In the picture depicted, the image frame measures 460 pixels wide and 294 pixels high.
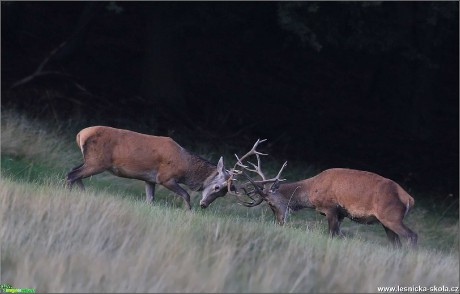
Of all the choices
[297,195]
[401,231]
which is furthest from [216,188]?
[401,231]

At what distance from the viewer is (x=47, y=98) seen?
21875 mm

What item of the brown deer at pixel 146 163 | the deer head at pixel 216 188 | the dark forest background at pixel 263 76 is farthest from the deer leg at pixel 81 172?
the dark forest background at pixel 263 76

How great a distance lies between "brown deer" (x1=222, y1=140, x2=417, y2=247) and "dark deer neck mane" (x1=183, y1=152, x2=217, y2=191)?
67cm

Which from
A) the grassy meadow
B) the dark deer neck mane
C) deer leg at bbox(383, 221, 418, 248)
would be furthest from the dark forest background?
the grassy meadow

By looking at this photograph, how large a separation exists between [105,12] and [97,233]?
17897 millimetres

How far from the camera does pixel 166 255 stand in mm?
8109

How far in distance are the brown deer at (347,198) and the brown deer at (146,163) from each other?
2.25 feet

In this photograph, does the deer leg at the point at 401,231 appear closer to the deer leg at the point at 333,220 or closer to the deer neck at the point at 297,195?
the deer leg at the point at 333,220

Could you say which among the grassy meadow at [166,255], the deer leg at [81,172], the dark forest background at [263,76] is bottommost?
the dark forest background at [263,76]

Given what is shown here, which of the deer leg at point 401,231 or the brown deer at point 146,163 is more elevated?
the brown deer at point 146,163

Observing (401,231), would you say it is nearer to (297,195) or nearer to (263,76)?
(297,195)

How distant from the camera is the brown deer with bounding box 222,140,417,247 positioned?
13094 millimetres

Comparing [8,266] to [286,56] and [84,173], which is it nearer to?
Result: [84,173]

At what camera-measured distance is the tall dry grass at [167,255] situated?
752cm
